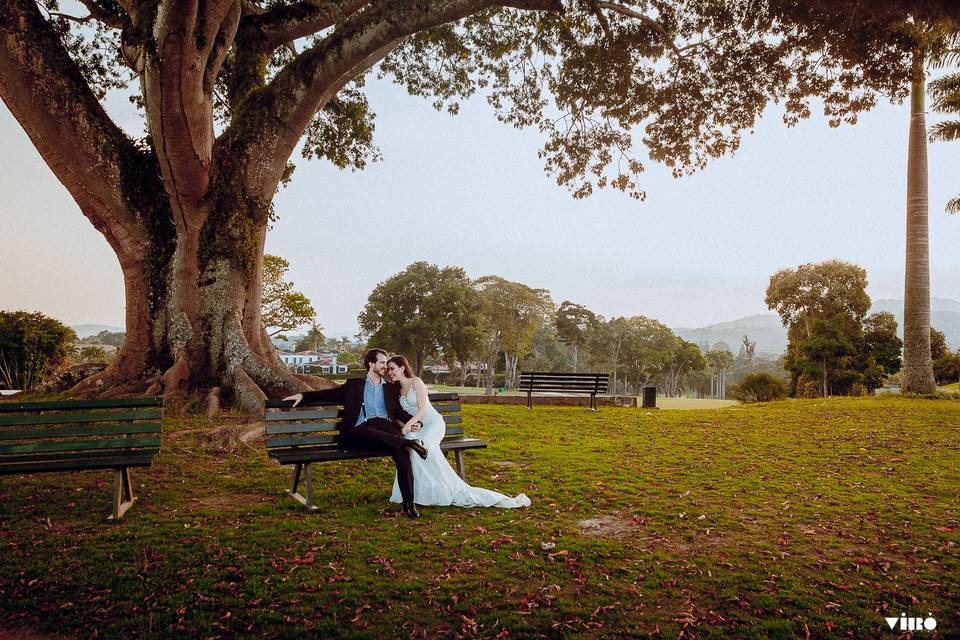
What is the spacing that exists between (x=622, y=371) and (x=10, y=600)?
69911mm

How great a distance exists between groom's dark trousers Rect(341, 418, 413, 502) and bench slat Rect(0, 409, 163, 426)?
5.72 feet

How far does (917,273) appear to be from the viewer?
1828 cm

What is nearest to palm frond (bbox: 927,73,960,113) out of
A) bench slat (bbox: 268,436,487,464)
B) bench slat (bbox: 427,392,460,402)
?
bench slat (bbox: 427,392,460,402)

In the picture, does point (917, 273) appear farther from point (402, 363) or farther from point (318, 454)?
point (318, 454)

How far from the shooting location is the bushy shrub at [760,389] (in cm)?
3159

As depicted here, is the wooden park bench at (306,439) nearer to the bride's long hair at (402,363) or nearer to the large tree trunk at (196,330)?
the bride's long hair at (402,363)

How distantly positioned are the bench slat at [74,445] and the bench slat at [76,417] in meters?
0.19

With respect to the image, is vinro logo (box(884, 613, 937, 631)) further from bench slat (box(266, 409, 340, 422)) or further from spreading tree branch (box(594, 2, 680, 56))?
spreading tree branch (box(594, 2, 680, 56))

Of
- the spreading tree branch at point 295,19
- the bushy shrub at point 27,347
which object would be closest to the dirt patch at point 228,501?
the spreading tree branch at point 295,19

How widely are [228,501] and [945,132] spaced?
939 inches

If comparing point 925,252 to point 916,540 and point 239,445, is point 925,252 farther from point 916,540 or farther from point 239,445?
point 239,445

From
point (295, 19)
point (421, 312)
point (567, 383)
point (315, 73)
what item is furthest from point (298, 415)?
point (421, 312)

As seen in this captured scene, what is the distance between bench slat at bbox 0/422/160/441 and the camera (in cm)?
494

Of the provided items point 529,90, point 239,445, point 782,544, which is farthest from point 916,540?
point 529,90
